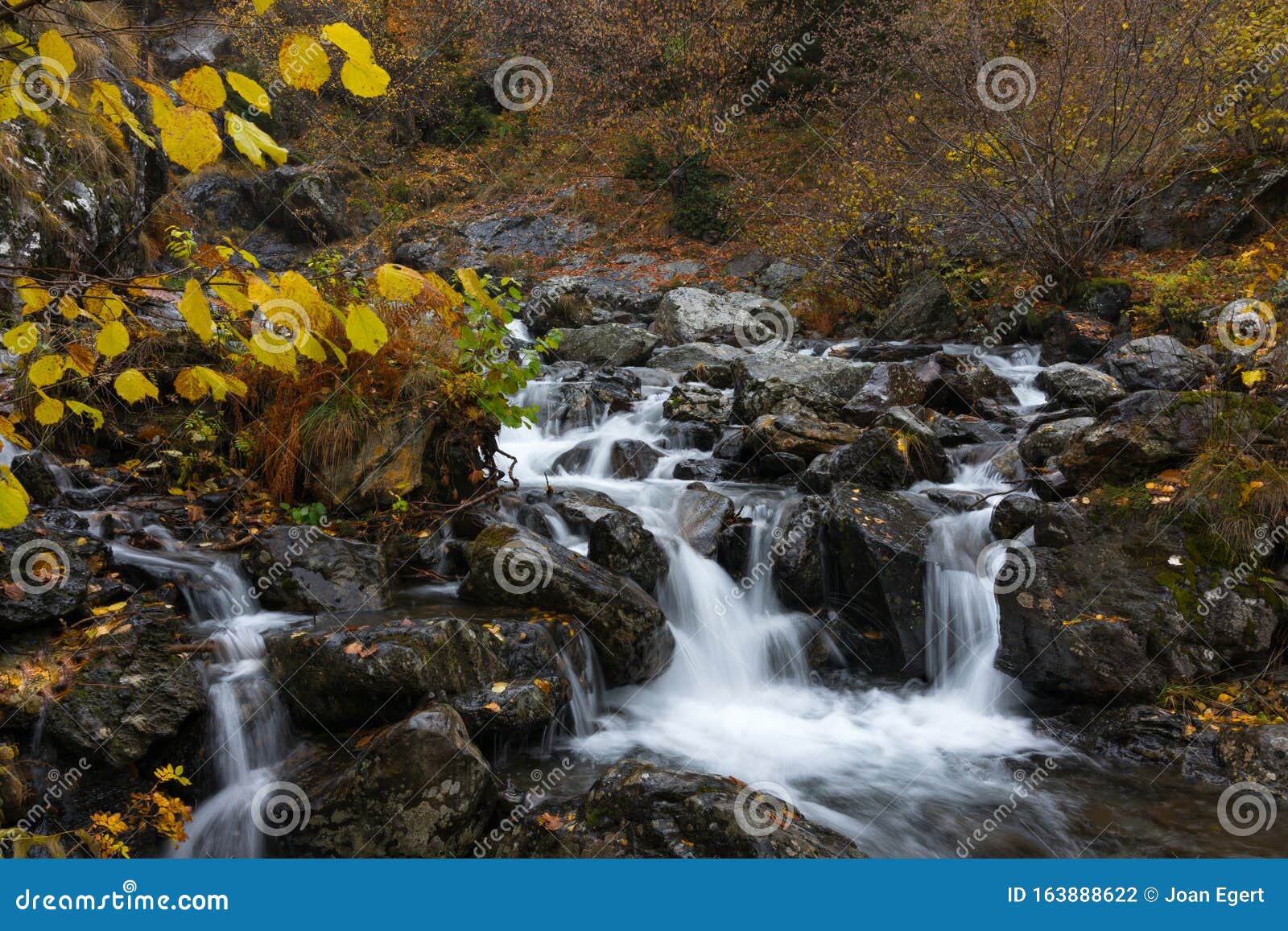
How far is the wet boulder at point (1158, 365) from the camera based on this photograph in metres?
8.11

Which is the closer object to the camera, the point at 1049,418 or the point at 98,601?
the point at 98,601

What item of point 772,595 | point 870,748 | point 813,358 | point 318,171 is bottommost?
point 870,748

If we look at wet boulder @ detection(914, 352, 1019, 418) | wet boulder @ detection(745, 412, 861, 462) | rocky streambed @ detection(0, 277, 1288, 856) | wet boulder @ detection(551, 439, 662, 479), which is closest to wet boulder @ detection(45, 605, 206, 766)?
rocky streambed @ detection(0, 277, 1288, 856)

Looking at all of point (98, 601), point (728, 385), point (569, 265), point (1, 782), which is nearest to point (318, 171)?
point (569, 265)

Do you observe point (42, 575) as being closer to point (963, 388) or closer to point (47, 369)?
point (47, 369)

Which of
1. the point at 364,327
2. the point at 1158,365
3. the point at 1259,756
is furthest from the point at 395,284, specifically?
the point at 1158,365

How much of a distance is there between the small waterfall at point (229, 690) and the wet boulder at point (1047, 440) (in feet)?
21.3

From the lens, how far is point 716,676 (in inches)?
224

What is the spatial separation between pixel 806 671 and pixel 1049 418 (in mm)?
4411

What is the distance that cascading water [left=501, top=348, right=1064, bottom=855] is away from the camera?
4.41 metres

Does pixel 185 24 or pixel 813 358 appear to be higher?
pixel 813 358

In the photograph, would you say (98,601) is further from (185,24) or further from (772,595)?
(772,595)

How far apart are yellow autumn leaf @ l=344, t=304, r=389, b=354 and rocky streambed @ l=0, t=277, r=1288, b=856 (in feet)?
8.15

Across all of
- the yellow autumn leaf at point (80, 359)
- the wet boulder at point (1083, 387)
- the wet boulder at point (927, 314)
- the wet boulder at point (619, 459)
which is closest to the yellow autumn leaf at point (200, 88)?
the yellow autumn leaf at point (80, 359)
